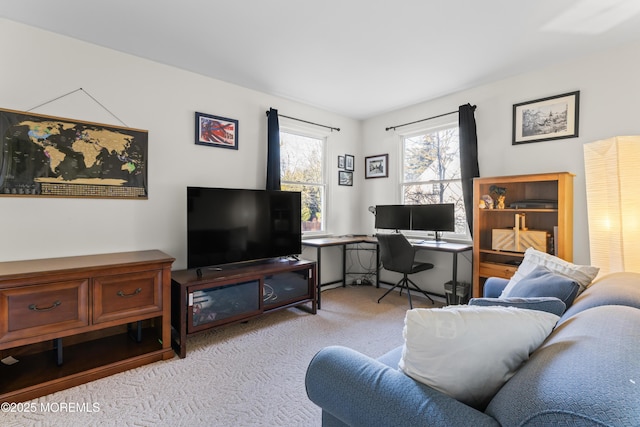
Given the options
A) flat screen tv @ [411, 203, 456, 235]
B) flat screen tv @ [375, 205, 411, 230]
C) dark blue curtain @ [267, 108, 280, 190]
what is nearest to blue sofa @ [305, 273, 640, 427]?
flat screen tv @ [411, 203, 456, 235]

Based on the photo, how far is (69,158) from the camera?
243 cm

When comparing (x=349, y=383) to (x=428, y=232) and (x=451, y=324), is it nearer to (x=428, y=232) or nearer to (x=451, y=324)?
(x=451, y=324)

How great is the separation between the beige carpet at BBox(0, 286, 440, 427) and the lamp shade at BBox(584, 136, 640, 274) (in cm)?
181

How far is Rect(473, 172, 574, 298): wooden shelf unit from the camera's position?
274cm

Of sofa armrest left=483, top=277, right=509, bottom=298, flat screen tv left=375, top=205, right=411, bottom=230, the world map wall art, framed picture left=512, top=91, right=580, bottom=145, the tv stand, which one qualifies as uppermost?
framed picture left=512, top=91, right=580, bottom=145

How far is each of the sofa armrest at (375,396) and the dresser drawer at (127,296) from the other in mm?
1685

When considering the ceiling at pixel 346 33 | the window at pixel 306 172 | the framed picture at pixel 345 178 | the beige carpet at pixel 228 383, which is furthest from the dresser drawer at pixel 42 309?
the framed picture at pixel 345 178

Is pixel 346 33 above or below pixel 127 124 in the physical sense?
above

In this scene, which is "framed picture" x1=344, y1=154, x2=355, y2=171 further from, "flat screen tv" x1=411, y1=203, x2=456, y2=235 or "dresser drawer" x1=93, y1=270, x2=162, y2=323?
"dresser drawer" x1=93, y1=270, x2=162, y2=323

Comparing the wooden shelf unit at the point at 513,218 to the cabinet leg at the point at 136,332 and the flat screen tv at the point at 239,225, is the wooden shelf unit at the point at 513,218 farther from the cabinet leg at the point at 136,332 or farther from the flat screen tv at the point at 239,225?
the cabinet leg at the point at 136,332

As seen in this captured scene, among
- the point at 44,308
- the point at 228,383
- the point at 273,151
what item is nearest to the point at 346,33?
the point at 273,151

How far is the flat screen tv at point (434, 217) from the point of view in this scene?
359 centimetres

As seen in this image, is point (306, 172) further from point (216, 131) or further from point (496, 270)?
point (496, 270)

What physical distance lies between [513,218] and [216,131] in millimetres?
3317
